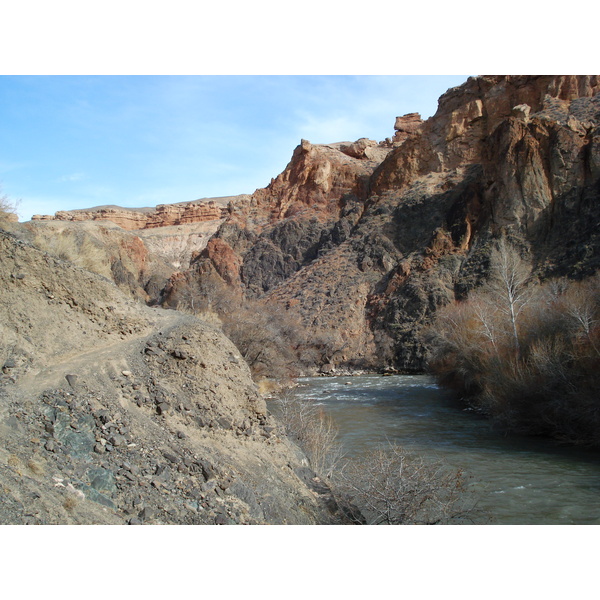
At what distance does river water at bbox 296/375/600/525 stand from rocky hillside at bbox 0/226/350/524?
4.57 m

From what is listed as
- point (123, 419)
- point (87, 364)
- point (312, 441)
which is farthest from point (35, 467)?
point (312, 441)

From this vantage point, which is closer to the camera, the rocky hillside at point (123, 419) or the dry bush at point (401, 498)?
the rocky hillside at point (123, 419)

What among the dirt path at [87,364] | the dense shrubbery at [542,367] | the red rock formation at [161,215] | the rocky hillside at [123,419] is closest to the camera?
the rocky hillside at [123,419]

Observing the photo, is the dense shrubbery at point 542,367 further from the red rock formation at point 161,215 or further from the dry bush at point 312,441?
the red rock formation at point 161,215

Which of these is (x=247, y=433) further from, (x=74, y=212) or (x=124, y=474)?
(x=74, y=212)

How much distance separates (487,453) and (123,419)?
35.4 feet

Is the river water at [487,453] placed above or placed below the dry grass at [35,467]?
below

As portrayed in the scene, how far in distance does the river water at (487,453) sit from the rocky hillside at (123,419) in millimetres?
Answer: 4571

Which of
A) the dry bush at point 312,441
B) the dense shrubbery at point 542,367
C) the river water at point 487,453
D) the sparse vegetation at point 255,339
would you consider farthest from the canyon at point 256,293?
the dense shrubbery at point 542,367

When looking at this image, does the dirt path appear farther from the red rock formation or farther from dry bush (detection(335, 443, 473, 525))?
the red rock formation

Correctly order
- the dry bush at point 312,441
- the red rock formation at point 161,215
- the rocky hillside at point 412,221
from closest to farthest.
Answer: the dry bush at point 312,441
the rocky hillside at point 412,221
the red rock formation at point 161,215

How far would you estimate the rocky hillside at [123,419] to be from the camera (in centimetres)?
509

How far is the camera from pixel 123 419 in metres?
6.31

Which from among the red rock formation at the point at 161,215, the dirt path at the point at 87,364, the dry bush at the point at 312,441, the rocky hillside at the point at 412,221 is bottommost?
the dry bush at the point at 312,441
